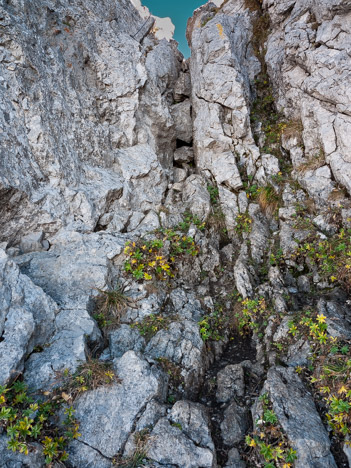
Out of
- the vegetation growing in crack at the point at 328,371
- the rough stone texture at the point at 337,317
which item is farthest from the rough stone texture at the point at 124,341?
the rough stone texture at the point at 337,317

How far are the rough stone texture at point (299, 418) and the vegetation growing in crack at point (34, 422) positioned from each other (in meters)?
3.23

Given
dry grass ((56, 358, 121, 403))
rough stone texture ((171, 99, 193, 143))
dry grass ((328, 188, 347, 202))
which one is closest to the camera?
dry grass ((56, 358, 121, 403))

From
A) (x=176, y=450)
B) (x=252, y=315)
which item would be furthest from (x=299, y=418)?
(x=252, y=315)

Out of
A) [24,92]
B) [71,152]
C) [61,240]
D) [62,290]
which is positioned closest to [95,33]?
[24,92]

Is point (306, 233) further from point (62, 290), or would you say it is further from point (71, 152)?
point (71, 152)

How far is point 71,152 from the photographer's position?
31.2 feet

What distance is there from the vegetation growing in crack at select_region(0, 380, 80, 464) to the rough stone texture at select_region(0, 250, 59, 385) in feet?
1.14

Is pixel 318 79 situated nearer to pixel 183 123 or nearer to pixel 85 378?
pixel 183 123

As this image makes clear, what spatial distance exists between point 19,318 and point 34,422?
5.67ft

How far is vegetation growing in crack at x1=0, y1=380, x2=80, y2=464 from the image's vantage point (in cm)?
391

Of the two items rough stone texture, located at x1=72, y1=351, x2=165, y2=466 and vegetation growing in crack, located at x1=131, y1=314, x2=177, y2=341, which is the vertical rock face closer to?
vegetation growing in crack, located at x1=131, y1=314, x2=177, y2=341

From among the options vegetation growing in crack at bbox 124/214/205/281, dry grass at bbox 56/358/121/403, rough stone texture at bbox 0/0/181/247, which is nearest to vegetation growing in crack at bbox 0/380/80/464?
dry grass at bbox 56/358/121/403

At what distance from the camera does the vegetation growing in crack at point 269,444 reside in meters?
4.34

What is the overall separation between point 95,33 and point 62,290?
11.3 meters
